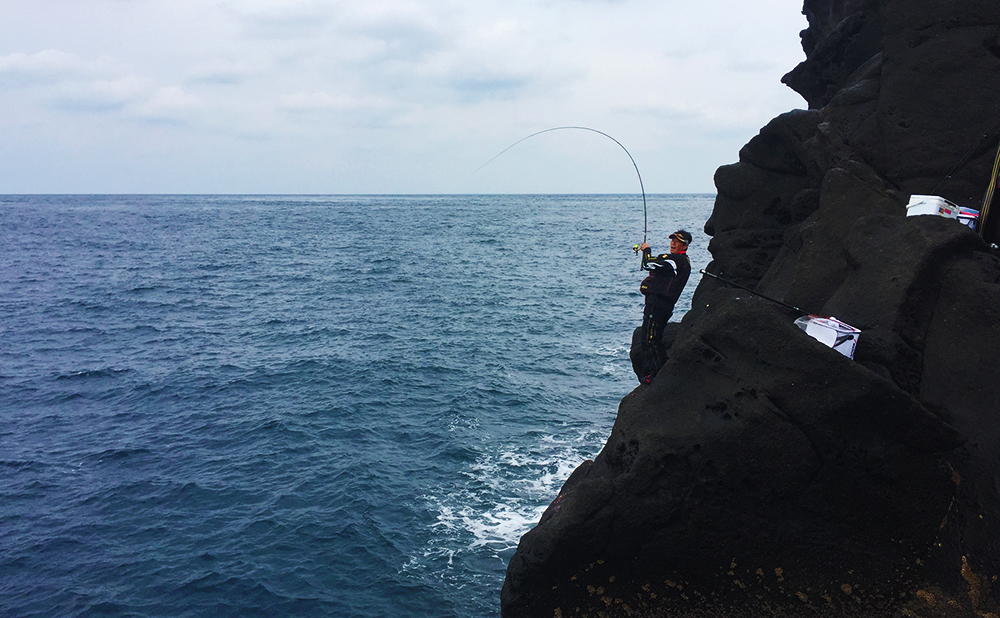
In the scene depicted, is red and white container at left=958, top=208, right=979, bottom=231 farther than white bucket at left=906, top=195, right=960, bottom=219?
Yes

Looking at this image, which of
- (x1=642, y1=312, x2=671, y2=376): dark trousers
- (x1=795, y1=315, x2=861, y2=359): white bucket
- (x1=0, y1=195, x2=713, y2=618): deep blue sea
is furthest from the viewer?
(x1=0, y1=195, x2=713, y2=618): deep blue sea

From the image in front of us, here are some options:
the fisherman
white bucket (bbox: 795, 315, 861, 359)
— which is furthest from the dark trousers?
white bucket (bbox: 795, 315, 861, 359)

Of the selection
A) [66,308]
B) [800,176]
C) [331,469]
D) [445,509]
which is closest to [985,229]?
[800,176]

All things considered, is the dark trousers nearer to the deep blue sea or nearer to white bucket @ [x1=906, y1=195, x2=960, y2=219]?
white bucket @ [x1=906, y1=195, x2=960, y2=219]

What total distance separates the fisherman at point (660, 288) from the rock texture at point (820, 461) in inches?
37.2

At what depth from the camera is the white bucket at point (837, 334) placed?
26.0 ft

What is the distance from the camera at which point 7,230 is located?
275 feet

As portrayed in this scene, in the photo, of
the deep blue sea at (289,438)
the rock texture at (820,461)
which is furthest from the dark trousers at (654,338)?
the deep blue sea at (289,438)

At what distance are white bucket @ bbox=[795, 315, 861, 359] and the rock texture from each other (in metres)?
Answer: 0.21

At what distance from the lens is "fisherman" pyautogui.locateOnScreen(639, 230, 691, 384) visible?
10359 mm

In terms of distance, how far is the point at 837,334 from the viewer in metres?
7.91

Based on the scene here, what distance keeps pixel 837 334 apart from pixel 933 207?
280 centimetres

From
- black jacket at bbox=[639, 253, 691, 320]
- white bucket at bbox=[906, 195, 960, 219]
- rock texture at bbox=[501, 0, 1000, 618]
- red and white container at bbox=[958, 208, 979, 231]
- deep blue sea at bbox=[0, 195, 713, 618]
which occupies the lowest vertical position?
deep blue sea at bbox=[0, 195, 713, 618]

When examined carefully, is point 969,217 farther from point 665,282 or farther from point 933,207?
point 665,282
